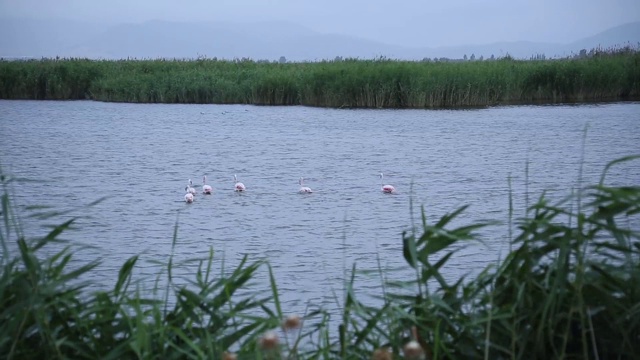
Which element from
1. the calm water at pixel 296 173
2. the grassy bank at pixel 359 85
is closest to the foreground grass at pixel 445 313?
the calm water at pixel 296 173

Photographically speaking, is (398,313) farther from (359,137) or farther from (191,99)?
(191,99)

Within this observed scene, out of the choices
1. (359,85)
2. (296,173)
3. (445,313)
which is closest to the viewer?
(445,313)

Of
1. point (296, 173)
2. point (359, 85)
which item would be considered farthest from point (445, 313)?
point (359, 85)

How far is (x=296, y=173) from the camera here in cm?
1526

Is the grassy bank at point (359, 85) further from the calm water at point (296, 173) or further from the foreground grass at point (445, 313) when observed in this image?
the foreground grass at point (445, 313)

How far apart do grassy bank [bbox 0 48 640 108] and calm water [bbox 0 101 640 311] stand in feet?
4.24

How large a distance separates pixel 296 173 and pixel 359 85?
11.8 metres

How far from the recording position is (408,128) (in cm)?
2162

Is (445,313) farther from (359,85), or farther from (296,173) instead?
(359,85)

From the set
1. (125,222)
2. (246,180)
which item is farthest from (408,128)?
(125,222)

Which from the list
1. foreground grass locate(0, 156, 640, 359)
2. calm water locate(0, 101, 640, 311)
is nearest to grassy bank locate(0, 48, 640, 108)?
calm water locate(0, 101, 640, 311)

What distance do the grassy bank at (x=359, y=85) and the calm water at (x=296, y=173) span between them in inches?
50.9

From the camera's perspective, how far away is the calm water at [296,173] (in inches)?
355

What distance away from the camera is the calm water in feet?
29.6
